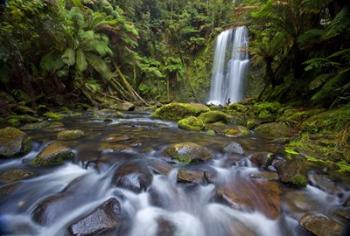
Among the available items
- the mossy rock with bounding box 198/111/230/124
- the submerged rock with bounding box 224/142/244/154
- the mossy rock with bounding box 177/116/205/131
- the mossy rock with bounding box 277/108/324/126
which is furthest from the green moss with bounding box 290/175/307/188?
the mossy rock with bounding box 198/111/230/124

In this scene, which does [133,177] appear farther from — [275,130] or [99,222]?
[275,130]

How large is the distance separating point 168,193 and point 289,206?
1292 millimetres

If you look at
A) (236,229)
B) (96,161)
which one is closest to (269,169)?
(236,229)

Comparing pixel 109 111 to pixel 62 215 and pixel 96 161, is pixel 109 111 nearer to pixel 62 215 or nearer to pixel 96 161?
pixel 96 161

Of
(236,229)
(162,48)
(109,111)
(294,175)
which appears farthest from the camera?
(162,48)

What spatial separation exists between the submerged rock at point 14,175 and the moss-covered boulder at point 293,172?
309 cm

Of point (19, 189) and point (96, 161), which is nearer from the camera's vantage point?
point (19, 189)

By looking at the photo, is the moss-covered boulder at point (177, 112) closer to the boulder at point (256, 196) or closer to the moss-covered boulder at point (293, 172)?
the moss-covered boulder at point (293, 172)

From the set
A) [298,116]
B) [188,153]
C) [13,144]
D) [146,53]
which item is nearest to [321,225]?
[188,153]

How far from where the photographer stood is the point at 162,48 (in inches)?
641

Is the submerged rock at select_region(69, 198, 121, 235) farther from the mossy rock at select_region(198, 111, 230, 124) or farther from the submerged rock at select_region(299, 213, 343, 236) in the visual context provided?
the mossy rock at select_region(198, 111, 230, 124)

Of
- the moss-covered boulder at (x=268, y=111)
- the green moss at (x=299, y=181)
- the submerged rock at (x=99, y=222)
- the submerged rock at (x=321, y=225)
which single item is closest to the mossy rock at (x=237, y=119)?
the moss-covered boulder at (x=268, y=111)

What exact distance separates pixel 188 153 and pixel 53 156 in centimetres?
186

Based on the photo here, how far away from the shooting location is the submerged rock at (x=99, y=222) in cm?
245
